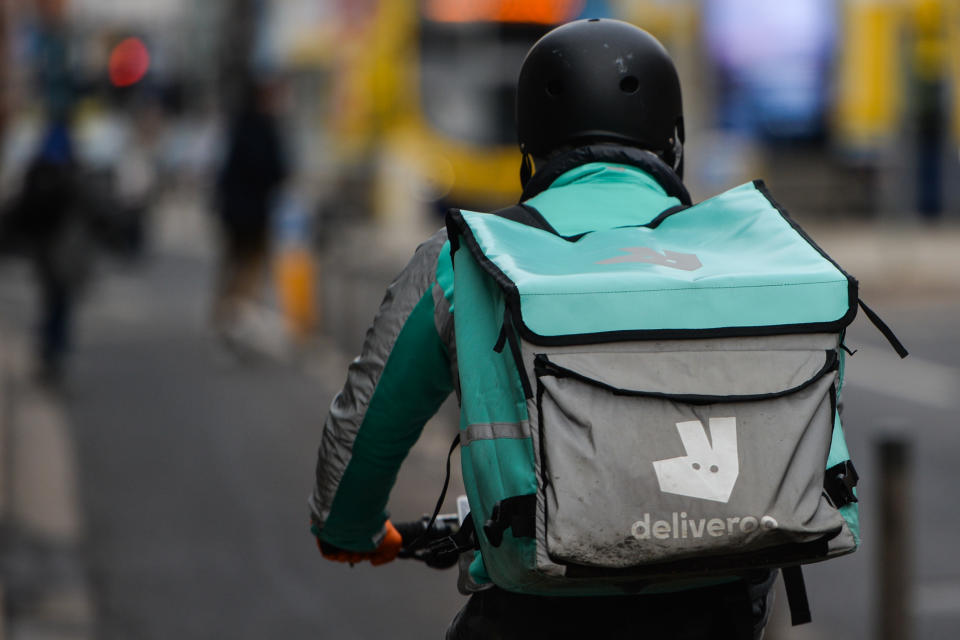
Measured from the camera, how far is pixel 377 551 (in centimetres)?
244

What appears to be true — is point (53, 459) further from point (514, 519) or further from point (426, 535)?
point (514, 519)

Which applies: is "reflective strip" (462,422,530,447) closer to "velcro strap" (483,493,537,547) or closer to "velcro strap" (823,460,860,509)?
"velcro strap" (483,493,537,547)

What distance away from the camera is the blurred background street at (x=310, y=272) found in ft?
20.2

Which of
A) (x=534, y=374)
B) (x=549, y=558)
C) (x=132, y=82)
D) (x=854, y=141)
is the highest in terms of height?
(x=534, y=374)

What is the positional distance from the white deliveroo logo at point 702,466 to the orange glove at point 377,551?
2.25ft

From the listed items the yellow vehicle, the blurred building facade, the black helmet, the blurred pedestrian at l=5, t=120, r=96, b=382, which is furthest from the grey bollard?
the yellow vehicle

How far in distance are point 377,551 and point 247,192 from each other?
31.9 ft

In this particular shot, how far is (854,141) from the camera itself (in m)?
27.0

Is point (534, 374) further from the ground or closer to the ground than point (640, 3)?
further from the ground

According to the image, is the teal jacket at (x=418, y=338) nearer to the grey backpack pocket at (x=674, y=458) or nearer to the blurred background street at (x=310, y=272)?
the grey backpack pocket at (x=674, y=458)

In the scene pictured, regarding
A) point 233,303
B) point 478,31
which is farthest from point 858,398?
point 478,31

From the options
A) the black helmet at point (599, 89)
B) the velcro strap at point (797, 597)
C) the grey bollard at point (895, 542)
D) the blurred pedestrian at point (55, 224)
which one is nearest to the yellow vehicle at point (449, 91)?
the blurred pedestrian at point (55, 224)

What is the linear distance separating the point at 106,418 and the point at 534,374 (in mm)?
8000

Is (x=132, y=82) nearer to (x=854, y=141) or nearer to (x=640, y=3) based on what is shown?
(x=640, y=3)
